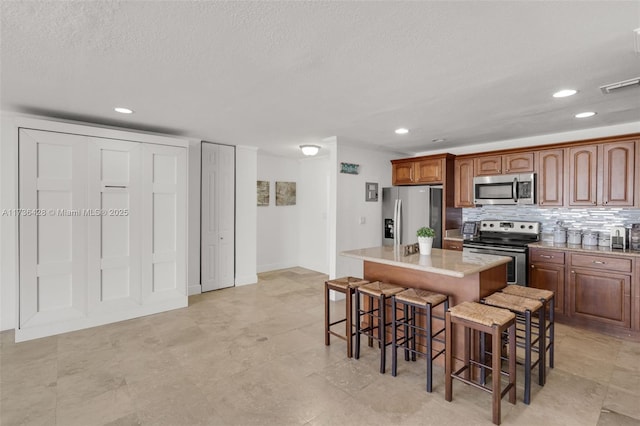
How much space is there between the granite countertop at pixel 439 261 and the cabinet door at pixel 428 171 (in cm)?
199

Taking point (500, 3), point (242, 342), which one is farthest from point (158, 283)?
point (500, 3)

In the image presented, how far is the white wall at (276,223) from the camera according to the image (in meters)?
6.47

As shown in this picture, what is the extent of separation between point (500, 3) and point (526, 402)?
2528mm

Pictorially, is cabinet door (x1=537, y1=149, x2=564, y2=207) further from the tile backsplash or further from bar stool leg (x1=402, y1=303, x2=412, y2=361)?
bar stool leg (x1=402, y1=303, x2=412, y2=361)

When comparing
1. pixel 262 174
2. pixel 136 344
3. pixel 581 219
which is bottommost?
pixel 136 344

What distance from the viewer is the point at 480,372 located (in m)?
2.54

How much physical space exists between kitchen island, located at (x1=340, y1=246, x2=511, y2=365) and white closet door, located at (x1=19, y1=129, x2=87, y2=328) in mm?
3038

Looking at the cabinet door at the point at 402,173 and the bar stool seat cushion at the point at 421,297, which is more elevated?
the cabinet door at the point at 402,173

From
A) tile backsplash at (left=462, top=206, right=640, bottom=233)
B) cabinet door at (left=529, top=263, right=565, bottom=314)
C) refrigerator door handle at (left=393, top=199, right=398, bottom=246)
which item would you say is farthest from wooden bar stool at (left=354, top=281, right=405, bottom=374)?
tile backsplash at (left=462, top=206, right=640, bottom=233)

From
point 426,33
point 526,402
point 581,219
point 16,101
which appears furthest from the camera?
point 581,219

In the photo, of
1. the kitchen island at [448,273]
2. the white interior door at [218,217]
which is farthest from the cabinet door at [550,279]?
the white interior door at [218,217]

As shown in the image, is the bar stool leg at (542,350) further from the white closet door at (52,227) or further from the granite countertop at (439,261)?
the white closet door at (52,227)

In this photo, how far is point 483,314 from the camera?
2205mm

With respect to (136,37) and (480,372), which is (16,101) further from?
(480,372)
